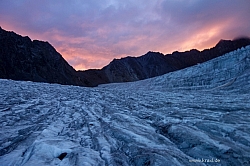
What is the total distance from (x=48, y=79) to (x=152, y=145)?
79.1 m

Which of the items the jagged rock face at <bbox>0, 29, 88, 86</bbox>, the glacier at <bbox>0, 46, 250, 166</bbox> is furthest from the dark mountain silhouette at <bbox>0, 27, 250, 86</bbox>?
the glacier at <bbox>0, 46, 250, 166</bbox>

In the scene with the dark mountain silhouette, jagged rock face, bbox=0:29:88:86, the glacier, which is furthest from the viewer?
the dark mountain silhouette

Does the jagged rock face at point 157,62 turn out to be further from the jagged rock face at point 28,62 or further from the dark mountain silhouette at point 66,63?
the jagged rock face at point 28,62

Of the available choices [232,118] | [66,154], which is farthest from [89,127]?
[232,118]

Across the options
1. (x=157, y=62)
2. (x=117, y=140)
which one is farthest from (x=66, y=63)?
(x=117, y=140)

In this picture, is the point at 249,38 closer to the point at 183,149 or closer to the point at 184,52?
the point at 184,52

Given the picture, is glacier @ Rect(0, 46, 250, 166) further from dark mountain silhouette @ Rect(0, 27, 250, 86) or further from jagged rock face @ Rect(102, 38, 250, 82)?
jagged rock face @ Rect(102, 38, 250, 82)

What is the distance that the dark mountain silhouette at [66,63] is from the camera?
7294 cm

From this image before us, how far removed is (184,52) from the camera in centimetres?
15688

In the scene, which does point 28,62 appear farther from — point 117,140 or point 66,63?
point 117,140

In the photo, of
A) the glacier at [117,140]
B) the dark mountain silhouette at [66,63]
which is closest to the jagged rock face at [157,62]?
the dark mountain silhouette at [66,63]

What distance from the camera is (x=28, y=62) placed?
76.3 metres

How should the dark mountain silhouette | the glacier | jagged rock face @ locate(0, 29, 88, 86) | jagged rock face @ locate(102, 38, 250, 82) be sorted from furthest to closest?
jagged rock face @ locate(102, 38, 250, 82) → the dark mountain silhouette → jagged rock face @ locate(0, 29, 88, 86) → the glacier

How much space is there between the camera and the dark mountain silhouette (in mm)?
72938
